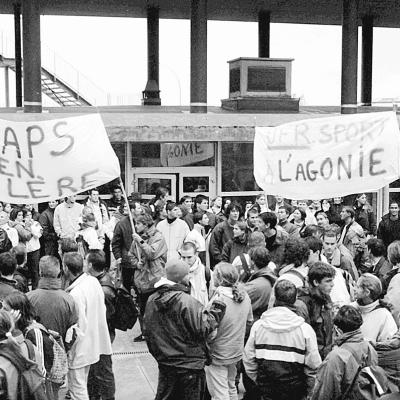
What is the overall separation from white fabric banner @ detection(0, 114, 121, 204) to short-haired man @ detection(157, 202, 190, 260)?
2.25m

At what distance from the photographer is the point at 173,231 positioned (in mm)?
10453

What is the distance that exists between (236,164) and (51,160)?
1104 cm

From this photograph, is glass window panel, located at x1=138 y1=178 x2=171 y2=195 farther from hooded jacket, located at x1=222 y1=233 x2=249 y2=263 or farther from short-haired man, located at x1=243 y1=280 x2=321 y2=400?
short-haired man, located at x1=243 y1=280 x2=321 y2=400

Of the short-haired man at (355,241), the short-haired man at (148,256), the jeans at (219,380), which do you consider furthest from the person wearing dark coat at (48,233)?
the jeans at (219,380)

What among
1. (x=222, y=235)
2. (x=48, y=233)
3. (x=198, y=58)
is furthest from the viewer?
(x=198, y=58)

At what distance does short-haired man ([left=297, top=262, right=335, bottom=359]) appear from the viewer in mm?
6285

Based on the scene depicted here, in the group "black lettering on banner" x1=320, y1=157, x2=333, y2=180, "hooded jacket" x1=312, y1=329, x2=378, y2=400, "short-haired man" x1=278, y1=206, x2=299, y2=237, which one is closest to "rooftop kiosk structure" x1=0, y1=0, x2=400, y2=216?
"short-haired man" x1=278, y1=206, x2=299, y2=237

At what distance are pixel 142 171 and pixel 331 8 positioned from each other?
12577mm

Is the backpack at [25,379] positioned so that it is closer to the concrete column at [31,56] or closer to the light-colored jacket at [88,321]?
the light-colored jacket at [88,321]

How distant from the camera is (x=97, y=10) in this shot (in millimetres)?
27078

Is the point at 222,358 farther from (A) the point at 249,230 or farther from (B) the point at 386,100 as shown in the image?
(B) the point at 386,100

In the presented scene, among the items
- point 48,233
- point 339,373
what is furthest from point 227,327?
point 48,233

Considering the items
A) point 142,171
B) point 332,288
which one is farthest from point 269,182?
point 142,171

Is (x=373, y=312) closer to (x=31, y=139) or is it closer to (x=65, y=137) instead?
(x=65, y=137)
